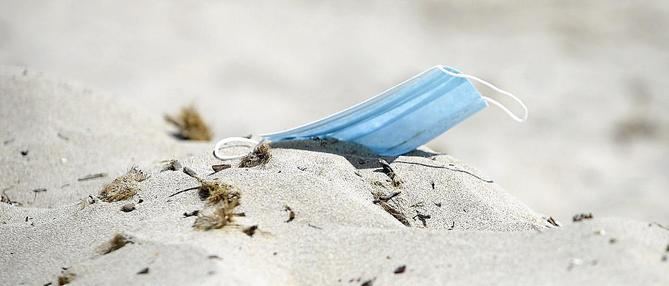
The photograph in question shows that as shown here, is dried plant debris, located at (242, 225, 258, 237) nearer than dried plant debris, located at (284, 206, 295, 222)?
Yes

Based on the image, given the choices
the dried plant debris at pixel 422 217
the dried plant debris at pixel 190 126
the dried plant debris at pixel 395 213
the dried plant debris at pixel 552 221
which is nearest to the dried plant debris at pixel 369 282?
the dried plant debris at pixel 395 213

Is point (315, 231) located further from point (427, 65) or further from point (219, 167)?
point (427, 65)

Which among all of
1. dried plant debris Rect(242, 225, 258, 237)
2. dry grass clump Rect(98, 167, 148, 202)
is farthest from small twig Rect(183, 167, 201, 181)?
dried plant debris Rect(242, 225, 258, 237)

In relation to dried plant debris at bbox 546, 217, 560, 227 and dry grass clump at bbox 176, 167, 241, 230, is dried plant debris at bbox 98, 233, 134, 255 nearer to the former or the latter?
dry grass clump at bbox 176, 167, 241, 230

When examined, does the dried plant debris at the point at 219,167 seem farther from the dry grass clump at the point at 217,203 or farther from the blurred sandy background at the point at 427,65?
the blurred sandy background at the point at 427,65

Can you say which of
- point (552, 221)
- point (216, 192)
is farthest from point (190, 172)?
point (552, 221)

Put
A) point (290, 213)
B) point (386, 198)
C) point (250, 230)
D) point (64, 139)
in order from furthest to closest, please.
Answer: point (64, 139) → point (386, 198) → point (290, 213) → point (250, 230)
